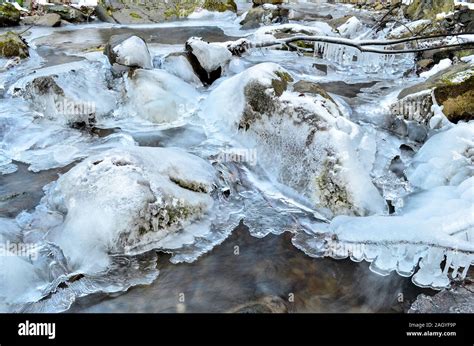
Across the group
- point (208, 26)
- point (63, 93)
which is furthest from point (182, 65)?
point (208, 26)

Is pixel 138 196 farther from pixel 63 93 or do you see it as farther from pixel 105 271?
pixel 63 93

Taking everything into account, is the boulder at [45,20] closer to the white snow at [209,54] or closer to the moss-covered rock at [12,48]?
the moss-covered rock at [12,48]

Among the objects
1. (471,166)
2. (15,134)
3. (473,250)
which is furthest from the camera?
(15,134)

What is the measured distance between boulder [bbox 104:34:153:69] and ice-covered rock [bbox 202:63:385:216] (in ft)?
9.36

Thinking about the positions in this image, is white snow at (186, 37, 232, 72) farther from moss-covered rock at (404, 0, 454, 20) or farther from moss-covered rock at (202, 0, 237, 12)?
moss-covered rock at (202, 0, 237, 12)

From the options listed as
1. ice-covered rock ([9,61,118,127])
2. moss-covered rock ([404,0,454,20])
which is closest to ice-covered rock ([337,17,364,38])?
moss-covered rock ([404,0,454,20])

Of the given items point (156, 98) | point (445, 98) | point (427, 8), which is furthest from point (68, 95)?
point (427, 8)

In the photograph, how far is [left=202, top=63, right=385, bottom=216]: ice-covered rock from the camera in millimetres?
5441

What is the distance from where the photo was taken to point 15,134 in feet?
25.3

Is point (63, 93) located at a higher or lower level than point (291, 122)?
lower

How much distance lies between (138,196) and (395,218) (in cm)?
318
